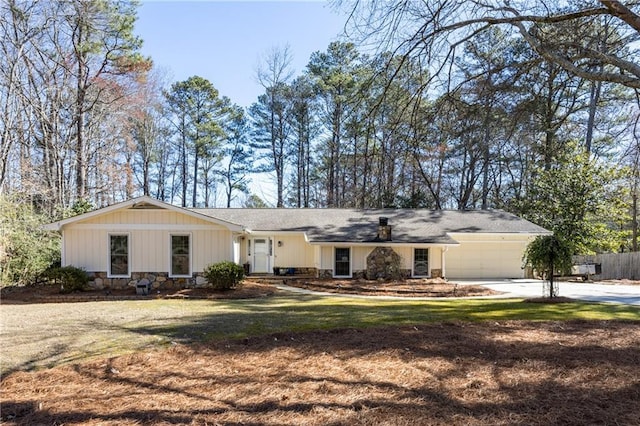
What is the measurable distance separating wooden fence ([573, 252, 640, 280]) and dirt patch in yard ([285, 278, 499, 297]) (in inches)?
338

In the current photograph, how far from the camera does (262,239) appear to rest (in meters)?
18.5

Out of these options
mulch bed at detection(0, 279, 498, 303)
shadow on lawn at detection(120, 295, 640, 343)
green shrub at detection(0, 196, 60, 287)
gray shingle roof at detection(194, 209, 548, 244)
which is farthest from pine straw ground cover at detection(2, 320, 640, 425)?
green shrub at detection(0, 196, 60, 287)

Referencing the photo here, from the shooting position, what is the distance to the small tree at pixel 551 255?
10797 mm

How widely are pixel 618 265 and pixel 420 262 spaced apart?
Answer: 10983mm

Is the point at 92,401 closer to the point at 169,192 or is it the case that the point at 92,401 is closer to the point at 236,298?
the point at 236,298

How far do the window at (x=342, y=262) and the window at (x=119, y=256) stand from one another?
839 cm

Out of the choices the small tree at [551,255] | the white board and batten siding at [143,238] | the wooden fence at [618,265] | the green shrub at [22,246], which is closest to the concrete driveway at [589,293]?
the small tree at [551,255]

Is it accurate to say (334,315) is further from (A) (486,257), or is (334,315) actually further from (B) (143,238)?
(A) (486,257)

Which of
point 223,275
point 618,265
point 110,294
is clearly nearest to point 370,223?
point 223,275

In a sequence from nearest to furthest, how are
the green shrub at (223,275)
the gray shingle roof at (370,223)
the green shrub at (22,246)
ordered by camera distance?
the green shrub at (223,275)
the green shrub at (22,246)
the gray shingle roof at (370,223)

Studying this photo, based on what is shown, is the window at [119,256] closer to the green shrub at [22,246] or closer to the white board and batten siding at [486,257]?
the green shrub at [22,246]

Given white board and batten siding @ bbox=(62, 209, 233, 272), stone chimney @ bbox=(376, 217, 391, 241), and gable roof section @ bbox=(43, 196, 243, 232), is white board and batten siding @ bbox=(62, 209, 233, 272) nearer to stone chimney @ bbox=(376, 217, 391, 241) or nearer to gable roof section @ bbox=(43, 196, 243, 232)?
gable roof section @ bbox=(43, 196, 243, 232)

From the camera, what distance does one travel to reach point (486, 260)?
62.1 feet

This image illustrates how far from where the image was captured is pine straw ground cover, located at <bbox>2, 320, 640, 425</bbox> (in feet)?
11.4
